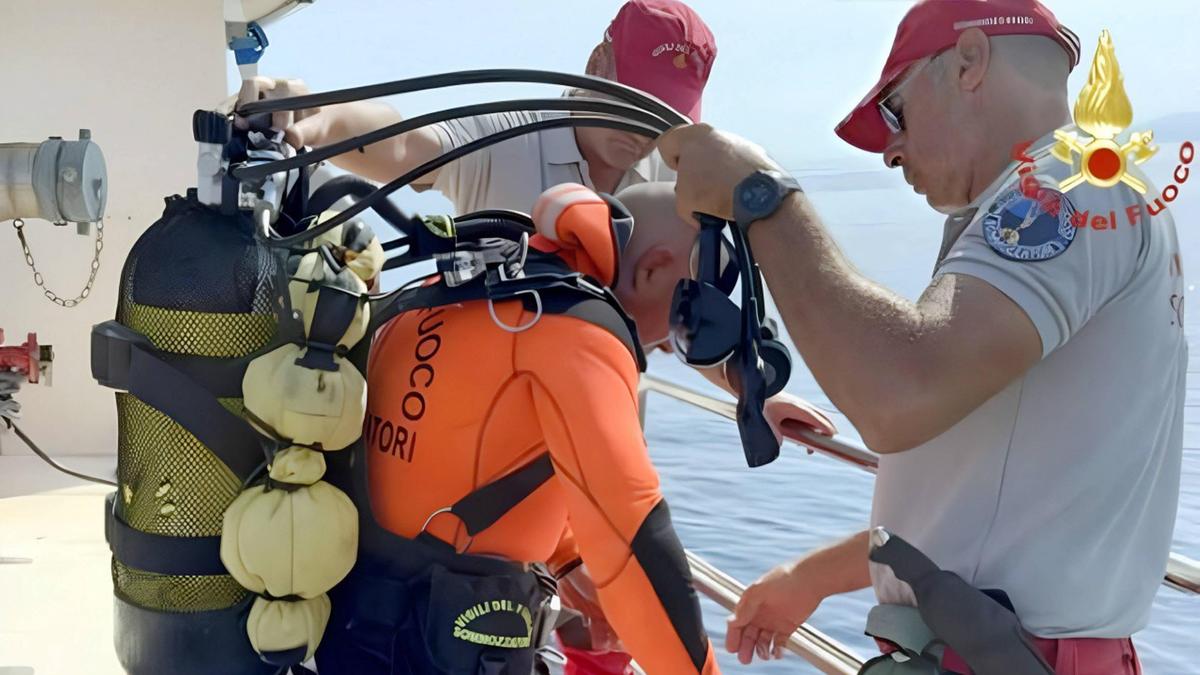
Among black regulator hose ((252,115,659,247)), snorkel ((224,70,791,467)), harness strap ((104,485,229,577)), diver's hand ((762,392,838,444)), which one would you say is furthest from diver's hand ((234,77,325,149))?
diver's hand ((762,392,838,444))

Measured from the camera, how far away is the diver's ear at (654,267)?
5.58 ft

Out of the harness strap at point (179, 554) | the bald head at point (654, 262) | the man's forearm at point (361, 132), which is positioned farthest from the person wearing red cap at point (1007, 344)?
the man's forearm at point (361, 132)

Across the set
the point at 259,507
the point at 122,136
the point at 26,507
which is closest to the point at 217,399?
the point at 259,507

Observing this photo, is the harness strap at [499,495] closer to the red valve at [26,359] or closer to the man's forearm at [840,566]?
the man's forearm at [840,566]

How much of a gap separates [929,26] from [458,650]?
3.19ft

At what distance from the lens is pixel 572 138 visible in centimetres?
256

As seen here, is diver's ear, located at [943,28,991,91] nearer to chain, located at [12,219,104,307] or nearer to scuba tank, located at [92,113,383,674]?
scuba tank, located at [92,113,383,674]

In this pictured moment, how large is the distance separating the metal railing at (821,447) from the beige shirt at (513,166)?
1.68ft

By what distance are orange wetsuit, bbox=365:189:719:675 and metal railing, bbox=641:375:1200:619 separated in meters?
0.42

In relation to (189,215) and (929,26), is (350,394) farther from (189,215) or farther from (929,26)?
(929,26)

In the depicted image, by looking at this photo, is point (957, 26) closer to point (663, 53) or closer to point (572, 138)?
point (663, 53)

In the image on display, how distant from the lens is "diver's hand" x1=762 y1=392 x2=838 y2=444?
6.77 feet

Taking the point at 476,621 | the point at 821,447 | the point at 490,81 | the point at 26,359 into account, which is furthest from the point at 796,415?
Answer: the point at 26,359

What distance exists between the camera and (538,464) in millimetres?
1577
